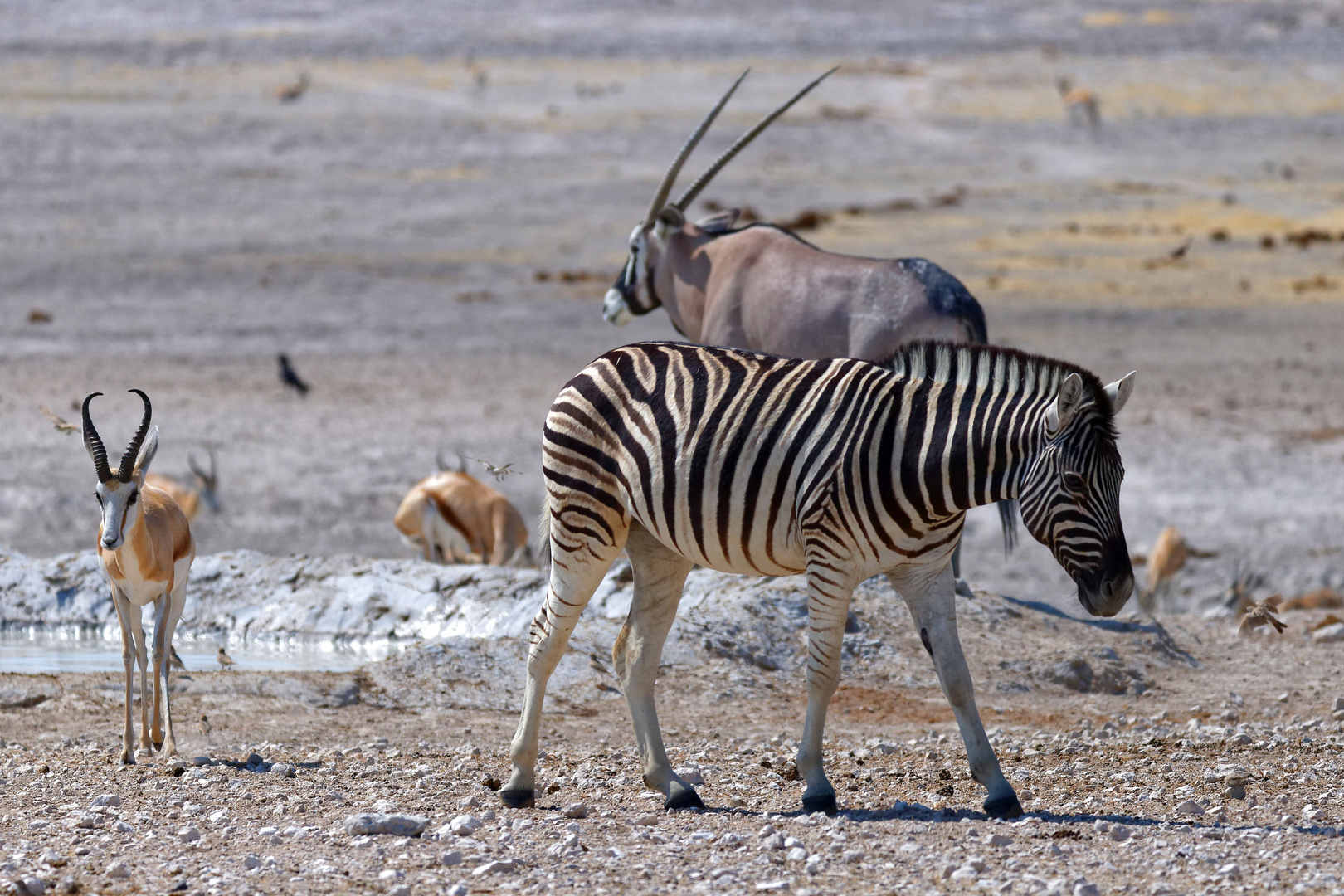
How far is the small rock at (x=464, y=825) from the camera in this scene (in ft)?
21.3

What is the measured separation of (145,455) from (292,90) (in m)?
50.3

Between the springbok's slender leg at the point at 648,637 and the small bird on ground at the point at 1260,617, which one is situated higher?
the springbok's slender leg at the point at 648,637

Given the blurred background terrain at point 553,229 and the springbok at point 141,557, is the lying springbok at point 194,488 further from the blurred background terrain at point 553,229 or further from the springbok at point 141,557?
the springbok at point 141,557

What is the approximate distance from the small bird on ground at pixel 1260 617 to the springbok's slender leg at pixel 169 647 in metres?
6.06

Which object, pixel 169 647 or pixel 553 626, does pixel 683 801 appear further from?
pixel 169 647

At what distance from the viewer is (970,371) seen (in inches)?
274

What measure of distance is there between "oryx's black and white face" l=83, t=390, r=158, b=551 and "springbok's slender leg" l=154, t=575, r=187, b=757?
611mm

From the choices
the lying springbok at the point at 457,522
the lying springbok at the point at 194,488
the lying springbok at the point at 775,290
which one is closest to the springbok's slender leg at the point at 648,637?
the lying springbok at the point at 775,290

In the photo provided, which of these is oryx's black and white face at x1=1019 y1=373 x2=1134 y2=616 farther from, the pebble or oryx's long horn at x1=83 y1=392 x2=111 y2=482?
oryx's long horn at x1=83 y1=392 x2=111 y2=482

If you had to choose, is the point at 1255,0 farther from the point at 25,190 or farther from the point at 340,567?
the point at 340,567

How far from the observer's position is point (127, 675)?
8633mm

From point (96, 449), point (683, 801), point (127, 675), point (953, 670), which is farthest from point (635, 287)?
point (953, 670)

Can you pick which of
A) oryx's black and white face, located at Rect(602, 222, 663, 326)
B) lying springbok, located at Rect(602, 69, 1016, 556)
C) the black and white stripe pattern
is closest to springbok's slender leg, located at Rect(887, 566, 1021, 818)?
the black and white stripe pattern

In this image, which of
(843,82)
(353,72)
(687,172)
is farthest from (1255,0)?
(687,172)
